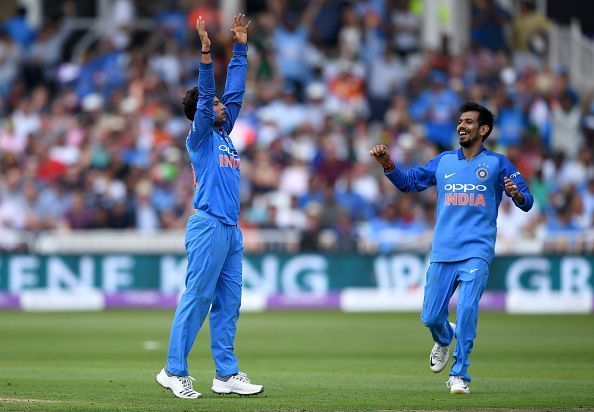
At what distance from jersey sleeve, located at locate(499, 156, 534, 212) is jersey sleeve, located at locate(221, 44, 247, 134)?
6.79 feet

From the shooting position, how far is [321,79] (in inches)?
1005

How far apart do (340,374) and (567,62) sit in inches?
632

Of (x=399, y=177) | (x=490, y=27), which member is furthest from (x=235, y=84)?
(x=490, y=27)

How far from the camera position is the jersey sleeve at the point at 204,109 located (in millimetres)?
9602

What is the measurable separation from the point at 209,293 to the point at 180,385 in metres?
0.69

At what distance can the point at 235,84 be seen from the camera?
1017 centimetres

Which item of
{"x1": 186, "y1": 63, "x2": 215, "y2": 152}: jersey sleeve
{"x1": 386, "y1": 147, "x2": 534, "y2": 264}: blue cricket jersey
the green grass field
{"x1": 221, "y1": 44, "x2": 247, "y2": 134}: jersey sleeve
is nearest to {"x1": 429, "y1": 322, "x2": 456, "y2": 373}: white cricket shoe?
the green grass field

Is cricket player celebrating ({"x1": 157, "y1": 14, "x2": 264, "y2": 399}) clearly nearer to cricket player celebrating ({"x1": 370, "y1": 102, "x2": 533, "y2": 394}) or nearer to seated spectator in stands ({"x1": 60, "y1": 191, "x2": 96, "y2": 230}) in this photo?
Answer: cricket player celebrating ({"x1": 370, "y1": 102, "x2": 533, "y2": 394})

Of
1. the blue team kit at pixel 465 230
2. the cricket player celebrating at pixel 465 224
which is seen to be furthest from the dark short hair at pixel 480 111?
the blue team kit at pixel 465 230

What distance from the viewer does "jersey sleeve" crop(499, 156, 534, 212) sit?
10180 millimetres

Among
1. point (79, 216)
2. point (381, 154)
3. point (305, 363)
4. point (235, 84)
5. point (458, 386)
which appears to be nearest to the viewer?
point (458, 386)

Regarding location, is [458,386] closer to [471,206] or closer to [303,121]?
[471,206]

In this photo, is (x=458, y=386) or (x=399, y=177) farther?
(x=399, y=177)

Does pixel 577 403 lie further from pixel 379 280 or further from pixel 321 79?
pixel 321 79
